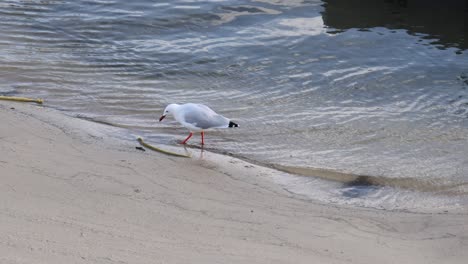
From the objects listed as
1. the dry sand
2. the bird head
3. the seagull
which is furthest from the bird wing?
the dry sand

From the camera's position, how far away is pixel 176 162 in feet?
22.9

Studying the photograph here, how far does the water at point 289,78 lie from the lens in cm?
748

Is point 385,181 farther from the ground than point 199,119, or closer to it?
closer to it

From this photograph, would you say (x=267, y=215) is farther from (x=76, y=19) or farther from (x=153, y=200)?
(x=76, y=19)

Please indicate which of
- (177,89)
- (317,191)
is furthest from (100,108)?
(317,191)

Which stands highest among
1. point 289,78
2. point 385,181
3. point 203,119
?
point 203,119

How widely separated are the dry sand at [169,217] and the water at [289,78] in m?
0.56

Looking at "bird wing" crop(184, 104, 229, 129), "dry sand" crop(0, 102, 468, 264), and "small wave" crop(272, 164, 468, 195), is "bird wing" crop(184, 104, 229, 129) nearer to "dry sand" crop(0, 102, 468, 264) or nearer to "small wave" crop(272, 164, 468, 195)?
"dry sand" crop(0, 102, 468, 264)

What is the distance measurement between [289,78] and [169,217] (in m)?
5.25

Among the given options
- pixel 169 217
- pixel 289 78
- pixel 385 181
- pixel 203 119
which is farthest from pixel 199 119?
pixel 289 78

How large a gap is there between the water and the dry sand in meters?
0.56

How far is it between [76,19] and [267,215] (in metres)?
7.93

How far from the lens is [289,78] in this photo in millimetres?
10234

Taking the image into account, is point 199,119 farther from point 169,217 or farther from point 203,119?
point 169,217
